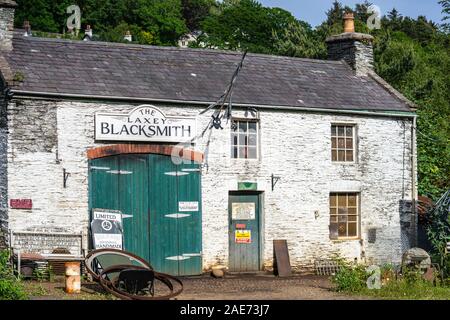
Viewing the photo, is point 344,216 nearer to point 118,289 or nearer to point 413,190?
point 413,190

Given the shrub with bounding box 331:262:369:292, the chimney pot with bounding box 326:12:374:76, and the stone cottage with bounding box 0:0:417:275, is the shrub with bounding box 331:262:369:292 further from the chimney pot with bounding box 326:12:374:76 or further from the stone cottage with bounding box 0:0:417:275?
the chimney pot with bounding box 326:12:374:76

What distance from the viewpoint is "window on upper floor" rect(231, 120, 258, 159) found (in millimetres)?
23078

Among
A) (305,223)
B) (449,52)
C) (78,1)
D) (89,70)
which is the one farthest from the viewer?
(78,1)

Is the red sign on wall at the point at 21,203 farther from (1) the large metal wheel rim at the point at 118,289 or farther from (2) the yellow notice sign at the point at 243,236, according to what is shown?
(2) the yellow notice sign at the point at 243,236

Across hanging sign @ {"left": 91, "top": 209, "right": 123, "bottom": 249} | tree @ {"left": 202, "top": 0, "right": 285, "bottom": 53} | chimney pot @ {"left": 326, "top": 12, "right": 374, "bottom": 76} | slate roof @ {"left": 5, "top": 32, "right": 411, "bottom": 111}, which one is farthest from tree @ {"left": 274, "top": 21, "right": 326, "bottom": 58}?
hanging sign @ {"left": 91, "top": 209, "right": 123, "bottom": 249}

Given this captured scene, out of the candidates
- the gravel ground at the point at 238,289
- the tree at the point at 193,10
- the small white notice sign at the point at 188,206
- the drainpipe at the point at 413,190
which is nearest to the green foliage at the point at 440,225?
the drainpipe at the point at 413,190

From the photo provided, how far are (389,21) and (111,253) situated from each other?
5587cm

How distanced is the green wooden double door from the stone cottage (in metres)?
0.03

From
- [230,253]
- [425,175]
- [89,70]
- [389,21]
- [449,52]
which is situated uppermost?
[389,21]

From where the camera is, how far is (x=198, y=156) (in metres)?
22.4

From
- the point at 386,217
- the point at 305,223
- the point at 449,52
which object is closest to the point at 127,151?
the point at 305,223

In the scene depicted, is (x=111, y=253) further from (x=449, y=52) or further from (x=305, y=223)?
(x=449, y=52)

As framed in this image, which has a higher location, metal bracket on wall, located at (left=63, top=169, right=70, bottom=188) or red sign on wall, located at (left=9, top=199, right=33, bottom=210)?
metal bracket on wall, located at (left=63, top=169, right=70, bottom=188)

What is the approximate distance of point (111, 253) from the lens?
62.5 feet
